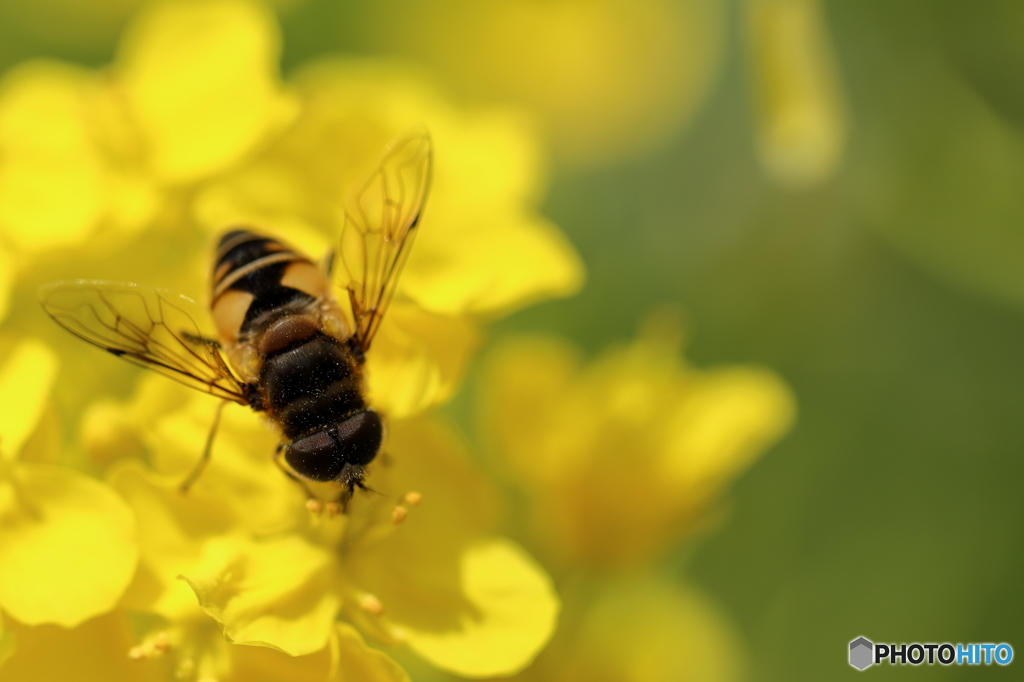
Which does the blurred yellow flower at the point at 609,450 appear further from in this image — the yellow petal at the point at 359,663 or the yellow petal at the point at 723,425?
the yellow petal at the point at 359,663

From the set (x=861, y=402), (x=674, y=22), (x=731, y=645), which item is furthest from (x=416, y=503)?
(x=674, y=22)

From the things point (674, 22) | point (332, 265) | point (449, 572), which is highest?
point (674, 22)

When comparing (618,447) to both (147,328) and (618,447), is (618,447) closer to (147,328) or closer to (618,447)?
(618,447)

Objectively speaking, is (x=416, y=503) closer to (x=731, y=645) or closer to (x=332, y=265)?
(x=332, y=265)

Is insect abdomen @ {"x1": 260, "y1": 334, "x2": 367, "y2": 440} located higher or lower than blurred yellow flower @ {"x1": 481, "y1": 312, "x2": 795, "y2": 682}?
higher

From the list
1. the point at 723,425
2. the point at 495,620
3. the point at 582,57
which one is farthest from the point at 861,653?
the point at 582,57

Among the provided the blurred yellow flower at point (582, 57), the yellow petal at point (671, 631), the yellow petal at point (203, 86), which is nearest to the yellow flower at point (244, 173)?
the yellow petal at point (203, 86)

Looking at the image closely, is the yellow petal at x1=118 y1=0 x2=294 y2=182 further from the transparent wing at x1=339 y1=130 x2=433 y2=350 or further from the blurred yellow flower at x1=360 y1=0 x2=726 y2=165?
the blurred yellow flower at x1=360 y1=0 x2=726 y2=165

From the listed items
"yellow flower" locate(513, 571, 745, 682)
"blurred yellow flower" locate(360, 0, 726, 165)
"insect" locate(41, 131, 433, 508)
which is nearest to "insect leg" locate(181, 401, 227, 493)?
"insect" locate(41, 131, 433, 508)
